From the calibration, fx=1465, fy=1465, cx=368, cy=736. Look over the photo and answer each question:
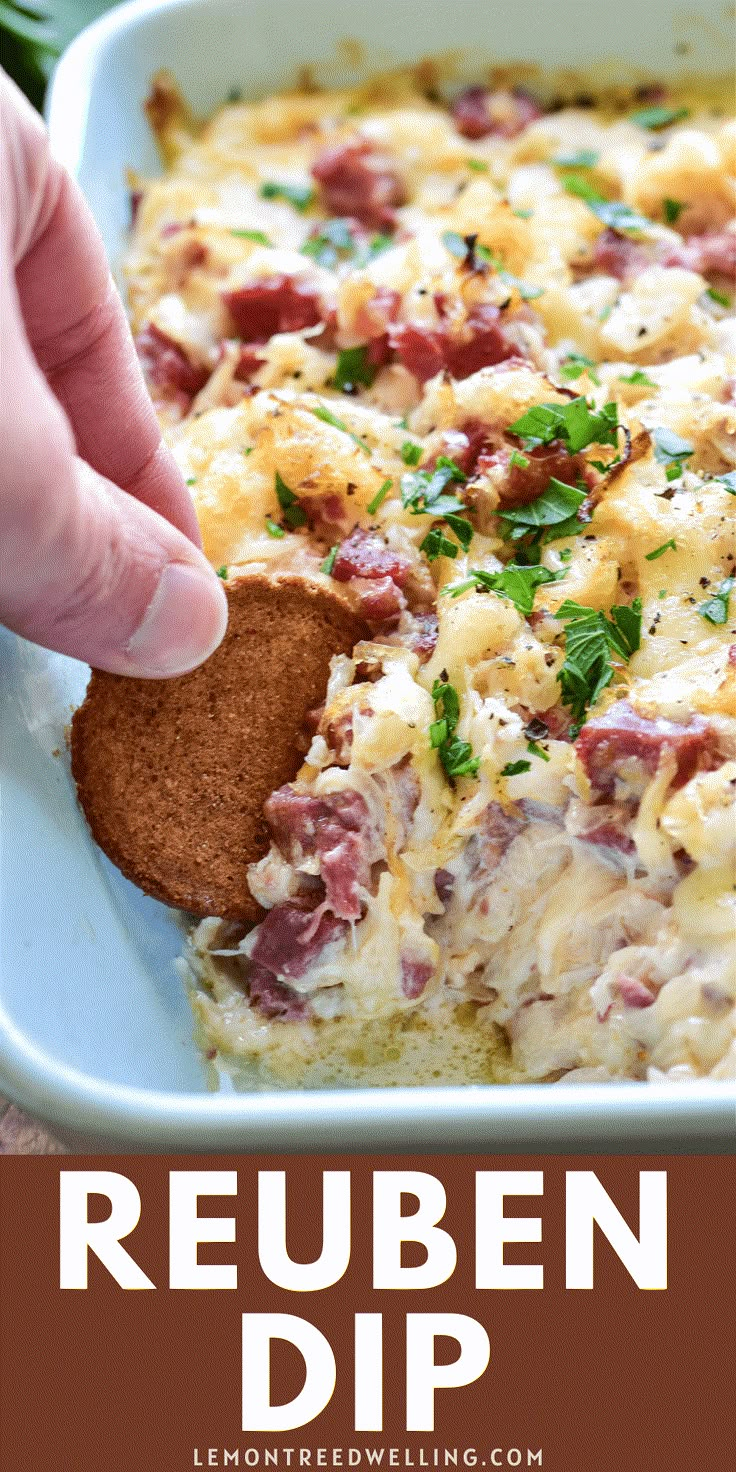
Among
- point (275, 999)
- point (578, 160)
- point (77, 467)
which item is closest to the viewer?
point (77, 467)

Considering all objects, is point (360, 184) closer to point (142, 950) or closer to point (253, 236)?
point (253, 236)

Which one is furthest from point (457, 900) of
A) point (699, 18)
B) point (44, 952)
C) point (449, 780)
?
point (699, 18)

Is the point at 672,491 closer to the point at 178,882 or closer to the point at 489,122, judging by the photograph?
the point at 178,882

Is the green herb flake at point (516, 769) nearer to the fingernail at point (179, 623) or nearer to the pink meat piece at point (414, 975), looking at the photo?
the pink meat piece at point (414, 975)

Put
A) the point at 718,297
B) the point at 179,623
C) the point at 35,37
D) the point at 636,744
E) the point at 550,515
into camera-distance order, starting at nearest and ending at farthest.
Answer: the point at 179,623 → the point at 636,744 → the point at 550,515 → the point at 718,297 → the point at 35,37

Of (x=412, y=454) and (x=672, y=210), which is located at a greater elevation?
(x=672, y=210)

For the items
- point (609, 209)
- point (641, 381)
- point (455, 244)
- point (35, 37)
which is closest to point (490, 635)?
point (641, 381)
